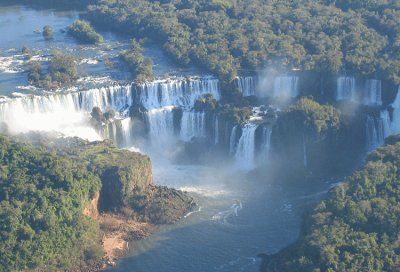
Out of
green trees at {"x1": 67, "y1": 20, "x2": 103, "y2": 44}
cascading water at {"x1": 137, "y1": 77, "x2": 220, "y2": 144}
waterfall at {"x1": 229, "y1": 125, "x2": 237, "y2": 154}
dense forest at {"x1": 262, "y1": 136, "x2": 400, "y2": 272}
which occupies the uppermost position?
green trees at {"x1": 67, "y1": 20, "x2": 103, "y2": 44}

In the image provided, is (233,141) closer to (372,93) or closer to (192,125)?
(192,125)

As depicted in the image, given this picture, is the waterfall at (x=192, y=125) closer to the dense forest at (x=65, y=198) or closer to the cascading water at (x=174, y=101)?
the cascading water at (x=174, y=101)

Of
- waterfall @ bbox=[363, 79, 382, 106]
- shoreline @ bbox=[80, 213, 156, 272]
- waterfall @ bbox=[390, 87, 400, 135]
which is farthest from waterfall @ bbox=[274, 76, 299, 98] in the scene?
shoreline @ bbox=[80, 213, 156, 272]

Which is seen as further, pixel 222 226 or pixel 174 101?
pixel 174 101


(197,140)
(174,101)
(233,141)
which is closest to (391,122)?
(233,141)

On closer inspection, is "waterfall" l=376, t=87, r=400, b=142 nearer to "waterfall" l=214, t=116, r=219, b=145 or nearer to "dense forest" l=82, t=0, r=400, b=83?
"dense forest" l=82, t=0, r=400, b=83

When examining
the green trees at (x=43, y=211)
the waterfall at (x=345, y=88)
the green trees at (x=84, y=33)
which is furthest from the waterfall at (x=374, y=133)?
the green trees at (x=84, y=33)

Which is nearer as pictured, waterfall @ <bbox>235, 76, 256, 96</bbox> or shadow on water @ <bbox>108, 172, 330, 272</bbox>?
shadow on water @ <bbox>108, 172, 330, 272</bbox>
